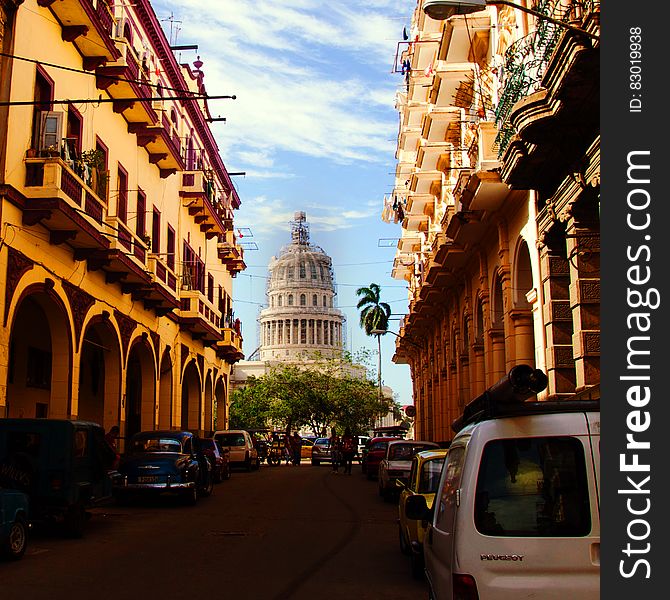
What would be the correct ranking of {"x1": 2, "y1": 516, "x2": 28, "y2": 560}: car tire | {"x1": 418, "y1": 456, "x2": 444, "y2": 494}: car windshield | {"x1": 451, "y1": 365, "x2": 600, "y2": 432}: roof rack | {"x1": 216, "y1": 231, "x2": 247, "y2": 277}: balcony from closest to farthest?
{"x1": 451, "y1": 365, "x2": 600, "y2": 432}: roof rack
{"x1": 2, "y1": 516, "x2": 28, "y2": 560}: car tire
{"x1": 418, "y1": 456, "x2": 444, "y2": 494}: car windshield
{"x1": 216, "y1": 231, "x2": 247, "y2": 277}: balcony

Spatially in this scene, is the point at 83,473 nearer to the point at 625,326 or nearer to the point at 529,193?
the point at 529,193

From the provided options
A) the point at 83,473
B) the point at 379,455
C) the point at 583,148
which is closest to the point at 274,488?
the point at 379,455

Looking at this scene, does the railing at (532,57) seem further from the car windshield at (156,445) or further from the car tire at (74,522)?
the car windshield at (156,445)

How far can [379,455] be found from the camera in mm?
33656

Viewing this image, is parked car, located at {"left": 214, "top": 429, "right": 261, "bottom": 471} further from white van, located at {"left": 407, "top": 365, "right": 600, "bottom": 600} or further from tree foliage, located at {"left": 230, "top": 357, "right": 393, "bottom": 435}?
tree foliage, located at {"left": 230, "top": 357, "right": 393, "bottom": 435}

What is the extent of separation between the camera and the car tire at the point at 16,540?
1176cm

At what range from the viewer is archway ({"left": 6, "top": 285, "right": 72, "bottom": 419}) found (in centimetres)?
2219

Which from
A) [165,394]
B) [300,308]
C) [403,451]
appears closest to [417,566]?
[403,451]

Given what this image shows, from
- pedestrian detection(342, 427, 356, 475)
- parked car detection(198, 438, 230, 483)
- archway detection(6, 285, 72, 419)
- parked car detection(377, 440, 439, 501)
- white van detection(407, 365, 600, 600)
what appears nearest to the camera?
white van detection(407, 365, 600, 600)

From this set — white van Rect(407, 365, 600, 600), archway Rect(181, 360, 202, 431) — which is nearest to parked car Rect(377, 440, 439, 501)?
white van Rect(407, 365, 600, 600)

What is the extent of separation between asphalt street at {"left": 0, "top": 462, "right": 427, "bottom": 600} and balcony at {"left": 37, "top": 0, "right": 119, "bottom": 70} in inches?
429

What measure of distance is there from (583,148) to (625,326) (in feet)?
34.2

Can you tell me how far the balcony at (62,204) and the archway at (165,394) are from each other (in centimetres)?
1278

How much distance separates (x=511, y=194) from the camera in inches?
787
